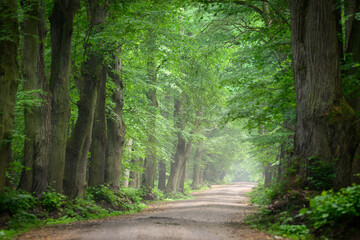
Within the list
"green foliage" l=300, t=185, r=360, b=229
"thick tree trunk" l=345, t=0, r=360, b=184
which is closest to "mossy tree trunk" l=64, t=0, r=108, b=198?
"thick tree trunk" l=345, t=0, r=360, b=184

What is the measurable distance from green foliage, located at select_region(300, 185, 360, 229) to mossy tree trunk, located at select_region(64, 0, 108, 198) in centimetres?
825

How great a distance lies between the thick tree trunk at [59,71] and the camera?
32.4 feet

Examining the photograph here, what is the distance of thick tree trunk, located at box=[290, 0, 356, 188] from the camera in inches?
271

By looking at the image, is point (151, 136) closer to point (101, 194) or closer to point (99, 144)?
point (99, 144)

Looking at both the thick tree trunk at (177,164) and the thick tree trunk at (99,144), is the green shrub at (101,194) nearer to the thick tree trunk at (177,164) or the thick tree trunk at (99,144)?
the thick tree trunk at (99,144)

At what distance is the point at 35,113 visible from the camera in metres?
8.91

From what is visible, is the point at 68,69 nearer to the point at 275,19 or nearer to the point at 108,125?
the point at 108,125

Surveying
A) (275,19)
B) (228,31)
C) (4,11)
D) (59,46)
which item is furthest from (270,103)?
(4,11)

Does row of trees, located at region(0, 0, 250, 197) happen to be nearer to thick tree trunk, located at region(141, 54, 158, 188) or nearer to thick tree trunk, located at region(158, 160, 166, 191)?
thick tree trunk, located at region(141, 54, 158, 188)

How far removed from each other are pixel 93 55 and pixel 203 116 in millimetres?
12816

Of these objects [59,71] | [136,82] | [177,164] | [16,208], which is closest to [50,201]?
[16,208]

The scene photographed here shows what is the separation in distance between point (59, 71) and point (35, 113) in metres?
1.70

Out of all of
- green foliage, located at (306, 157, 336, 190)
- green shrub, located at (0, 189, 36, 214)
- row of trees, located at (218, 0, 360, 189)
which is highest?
row of trees, located at (218, 0, 360, 189)

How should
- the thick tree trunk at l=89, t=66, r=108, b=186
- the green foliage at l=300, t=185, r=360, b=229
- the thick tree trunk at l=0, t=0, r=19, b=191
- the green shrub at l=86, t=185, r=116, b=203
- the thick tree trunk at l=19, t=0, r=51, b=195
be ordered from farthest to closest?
the thick tree trunk at l=89, t=66, r=108, b=186 < the green shrub at l=86, t=185, r=116, b=203 < the thick tree trunk at l=19, t=0, r=51, b=195 < the thick tree trunk at l=0, t=0, r=19, b=191 < the green foliage at l=300, t=185, r=360, b=229
